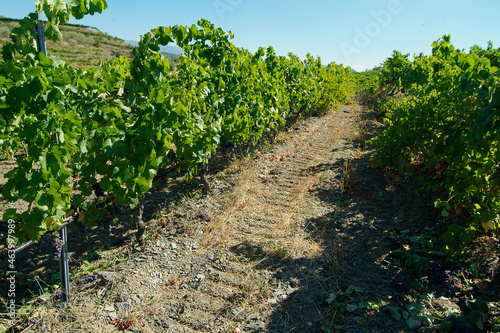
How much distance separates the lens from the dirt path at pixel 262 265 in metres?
2.68

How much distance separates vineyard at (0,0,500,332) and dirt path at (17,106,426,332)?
2cm

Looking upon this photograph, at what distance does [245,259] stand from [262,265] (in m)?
0.21

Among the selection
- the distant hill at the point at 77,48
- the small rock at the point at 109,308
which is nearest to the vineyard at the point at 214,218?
the small rock at the point at 109,308

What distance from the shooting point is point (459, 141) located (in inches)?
124

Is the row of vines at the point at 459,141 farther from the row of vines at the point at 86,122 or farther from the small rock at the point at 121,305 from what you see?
the small rock at the point at 121,305

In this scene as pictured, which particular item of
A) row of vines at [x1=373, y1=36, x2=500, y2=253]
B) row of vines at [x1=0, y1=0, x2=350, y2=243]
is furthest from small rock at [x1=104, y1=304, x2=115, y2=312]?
row of vines at [x1=373, y1=36, x2=500, y2=253]

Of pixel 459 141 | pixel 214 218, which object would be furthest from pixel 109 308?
pixel 459 141

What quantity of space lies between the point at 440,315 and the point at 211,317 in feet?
6.17

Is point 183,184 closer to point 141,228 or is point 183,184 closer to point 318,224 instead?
point 141,228

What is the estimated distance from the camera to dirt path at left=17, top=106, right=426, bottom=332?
2676 mm

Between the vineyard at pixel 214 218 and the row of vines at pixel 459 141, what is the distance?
23 millimetres

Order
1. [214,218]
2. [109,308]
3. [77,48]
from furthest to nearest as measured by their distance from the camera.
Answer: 1. [77,48]
2. [214,218]
3. [109,308]

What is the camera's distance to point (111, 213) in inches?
182

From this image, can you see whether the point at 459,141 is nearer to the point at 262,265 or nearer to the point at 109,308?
the point at 262,265
